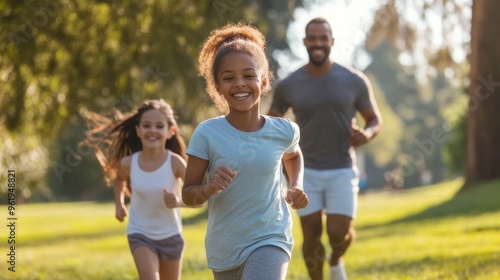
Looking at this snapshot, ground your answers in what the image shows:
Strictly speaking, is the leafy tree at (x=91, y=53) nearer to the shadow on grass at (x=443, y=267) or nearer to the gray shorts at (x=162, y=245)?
the shadow on grass at (x=443, y=267)

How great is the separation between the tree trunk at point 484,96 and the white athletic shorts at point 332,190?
54.4ft

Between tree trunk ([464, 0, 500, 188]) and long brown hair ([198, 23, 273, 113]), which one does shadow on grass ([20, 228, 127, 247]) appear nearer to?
tree trunk ([464, 0, 500, 188])

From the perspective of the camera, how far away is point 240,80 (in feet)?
18.7

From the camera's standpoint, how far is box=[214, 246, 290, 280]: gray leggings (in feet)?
18.0

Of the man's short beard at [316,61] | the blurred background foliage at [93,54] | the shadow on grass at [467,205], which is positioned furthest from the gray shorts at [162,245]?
the shadow on grass at [467,205]

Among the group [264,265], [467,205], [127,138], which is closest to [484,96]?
[467,205]

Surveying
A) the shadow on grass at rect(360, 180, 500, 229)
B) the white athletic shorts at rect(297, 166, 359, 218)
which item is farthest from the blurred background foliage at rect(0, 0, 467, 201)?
the shadow on grass at rect(360, 180, 500, 229)

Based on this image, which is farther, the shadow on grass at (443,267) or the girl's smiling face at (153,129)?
the shadow on grass at (443,267)

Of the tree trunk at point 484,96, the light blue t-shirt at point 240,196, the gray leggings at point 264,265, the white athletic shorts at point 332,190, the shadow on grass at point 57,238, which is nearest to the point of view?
the gray leggings at point 264,265

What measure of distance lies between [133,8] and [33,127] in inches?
141

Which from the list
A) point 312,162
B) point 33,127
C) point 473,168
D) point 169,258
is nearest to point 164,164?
point 169,258

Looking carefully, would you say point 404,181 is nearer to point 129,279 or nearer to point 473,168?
point 473,168

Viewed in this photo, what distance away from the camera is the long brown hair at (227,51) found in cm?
585

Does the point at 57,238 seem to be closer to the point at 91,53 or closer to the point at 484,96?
the point at 484,96
